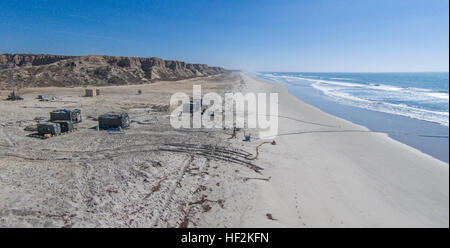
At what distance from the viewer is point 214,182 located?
8.80 meters

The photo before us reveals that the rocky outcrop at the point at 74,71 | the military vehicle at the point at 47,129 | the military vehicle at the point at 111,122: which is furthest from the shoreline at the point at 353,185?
the rocky outcrop at the point at 74,71

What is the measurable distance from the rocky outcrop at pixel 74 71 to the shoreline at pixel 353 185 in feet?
146

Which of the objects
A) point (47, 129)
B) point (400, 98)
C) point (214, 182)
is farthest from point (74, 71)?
point (400, 98)

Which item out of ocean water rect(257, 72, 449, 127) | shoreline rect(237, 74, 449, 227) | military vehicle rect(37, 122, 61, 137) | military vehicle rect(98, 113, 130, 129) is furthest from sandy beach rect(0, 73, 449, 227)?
ocean water rect(257, 72, 449, 127)

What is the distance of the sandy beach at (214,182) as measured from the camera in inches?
251

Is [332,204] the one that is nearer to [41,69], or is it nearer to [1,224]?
[1,224]

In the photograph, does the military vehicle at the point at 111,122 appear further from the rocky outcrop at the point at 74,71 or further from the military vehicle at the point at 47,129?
the rocky outcrop at the point at 74,71

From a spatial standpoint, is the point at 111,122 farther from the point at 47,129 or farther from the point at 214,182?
the point at 214,182

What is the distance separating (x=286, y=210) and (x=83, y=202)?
6916 millimetres

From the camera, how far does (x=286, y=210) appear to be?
7.08m

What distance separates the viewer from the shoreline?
208 inches

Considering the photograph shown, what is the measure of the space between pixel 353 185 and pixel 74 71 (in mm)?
64963
